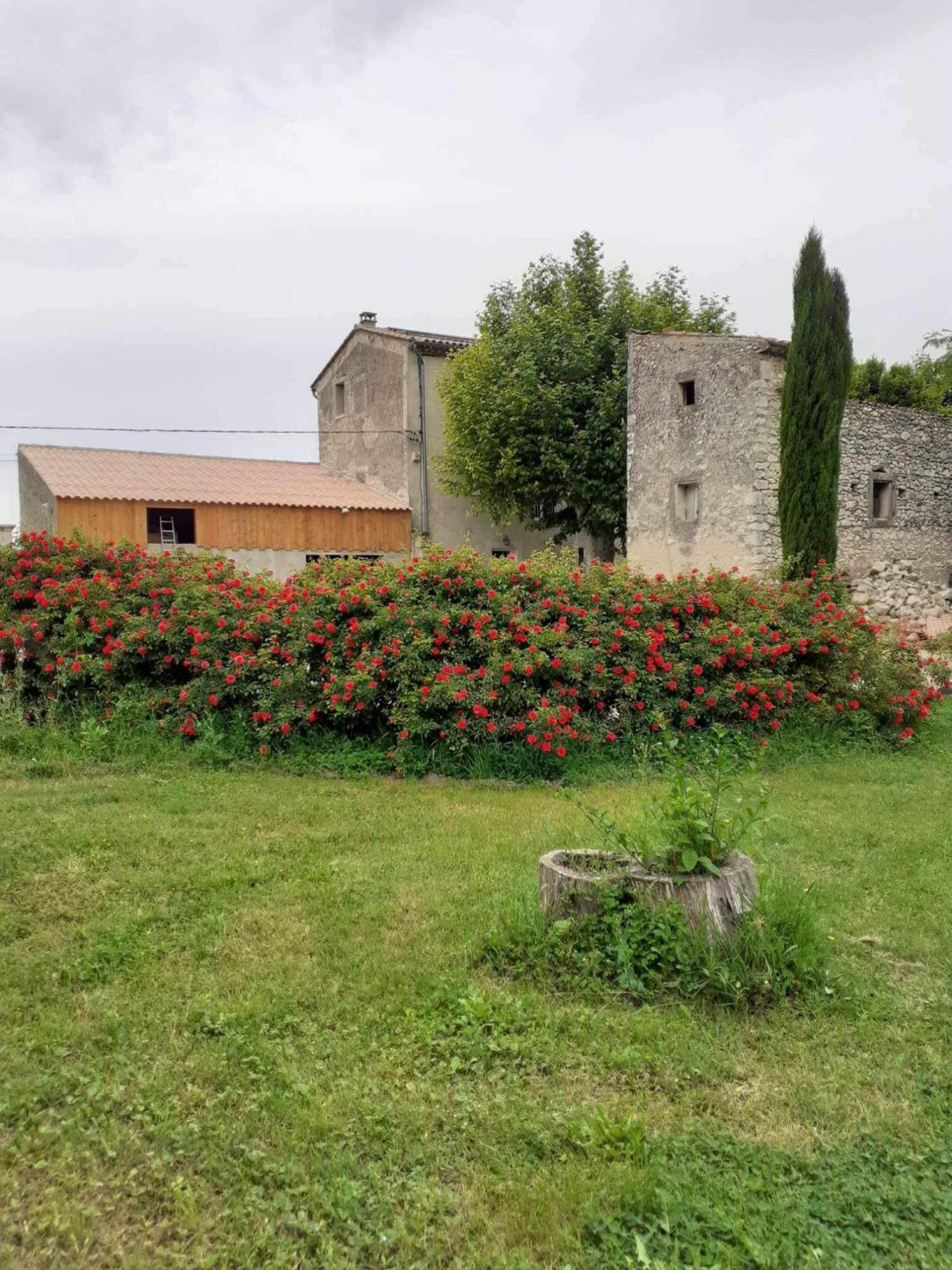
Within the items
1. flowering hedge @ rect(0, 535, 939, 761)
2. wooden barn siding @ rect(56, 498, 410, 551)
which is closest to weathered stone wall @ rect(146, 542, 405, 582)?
wooden barn siding @ rect(56, 498, 410, 551)

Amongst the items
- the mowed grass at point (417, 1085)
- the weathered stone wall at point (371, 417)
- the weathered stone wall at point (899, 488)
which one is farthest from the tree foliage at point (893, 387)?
the mowed grass at point (417, 1085)

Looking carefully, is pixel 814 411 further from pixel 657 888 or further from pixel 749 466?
pixel 657 888

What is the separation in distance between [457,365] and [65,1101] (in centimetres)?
2269

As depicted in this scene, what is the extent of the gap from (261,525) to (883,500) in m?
14.8

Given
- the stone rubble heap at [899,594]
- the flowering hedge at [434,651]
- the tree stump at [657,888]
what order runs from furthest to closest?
the stone rubble heap at [899,594] < the flowering hedge at [434,651] < the tree stump at [657,888]

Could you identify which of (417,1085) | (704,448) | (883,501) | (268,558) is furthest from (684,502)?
(417,1085)

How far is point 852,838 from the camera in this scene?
5.59 m

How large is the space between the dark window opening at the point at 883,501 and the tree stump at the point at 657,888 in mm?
15758

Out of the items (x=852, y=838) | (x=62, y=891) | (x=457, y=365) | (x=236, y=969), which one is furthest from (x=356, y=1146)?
(x=457, y=365)

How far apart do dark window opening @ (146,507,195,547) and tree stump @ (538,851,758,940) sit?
2108 cm

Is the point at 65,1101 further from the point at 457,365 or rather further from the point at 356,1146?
A: the point at 457,365

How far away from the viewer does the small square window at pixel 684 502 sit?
19062 mm

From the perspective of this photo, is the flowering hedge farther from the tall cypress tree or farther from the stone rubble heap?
the stone rubble heap

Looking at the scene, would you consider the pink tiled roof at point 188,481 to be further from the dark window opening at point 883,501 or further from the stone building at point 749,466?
the dark window opening at point 883,501
